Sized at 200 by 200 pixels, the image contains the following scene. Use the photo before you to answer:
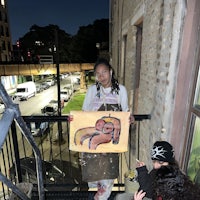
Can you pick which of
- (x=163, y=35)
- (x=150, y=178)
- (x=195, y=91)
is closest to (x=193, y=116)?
(x=195, y=91)

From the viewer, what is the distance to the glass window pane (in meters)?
1.91

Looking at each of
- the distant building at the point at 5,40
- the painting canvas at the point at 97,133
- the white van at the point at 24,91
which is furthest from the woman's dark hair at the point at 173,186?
the distant building at the point at 5,40

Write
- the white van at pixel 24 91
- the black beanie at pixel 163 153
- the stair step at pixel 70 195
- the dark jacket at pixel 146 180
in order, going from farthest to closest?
the white van at pixel 24 91
the stair step at pixel 70 195
the dark jacket at pixel 146 180
the black beanie at pixel 163 153

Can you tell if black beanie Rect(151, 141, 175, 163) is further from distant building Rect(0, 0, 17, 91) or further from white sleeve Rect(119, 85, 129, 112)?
distant building Rect(0, 0, 17, 91)

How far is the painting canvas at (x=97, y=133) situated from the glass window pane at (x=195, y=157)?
27.5 inches

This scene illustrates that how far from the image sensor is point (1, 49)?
33062 millimetres

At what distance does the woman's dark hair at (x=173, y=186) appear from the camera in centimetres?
151

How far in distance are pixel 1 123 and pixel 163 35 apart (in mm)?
2150

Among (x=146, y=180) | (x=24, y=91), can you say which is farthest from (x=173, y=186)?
(x=24, y=91)

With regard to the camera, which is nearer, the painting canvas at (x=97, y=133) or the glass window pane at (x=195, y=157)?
the glass window pane at (x=195, y=157)

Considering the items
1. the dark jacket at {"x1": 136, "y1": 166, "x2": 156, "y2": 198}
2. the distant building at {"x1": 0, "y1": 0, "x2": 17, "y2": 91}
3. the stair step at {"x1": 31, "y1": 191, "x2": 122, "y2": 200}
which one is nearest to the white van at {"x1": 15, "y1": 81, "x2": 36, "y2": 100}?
the distant building at {"x1": 0, "y1": 0, "x2": 17, "y2": 91}

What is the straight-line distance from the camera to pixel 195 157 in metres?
1.97

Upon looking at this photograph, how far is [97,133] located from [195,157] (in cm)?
105

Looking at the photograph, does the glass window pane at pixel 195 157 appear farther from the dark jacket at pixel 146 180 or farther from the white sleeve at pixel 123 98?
the white sleeve at pixel 123 98
